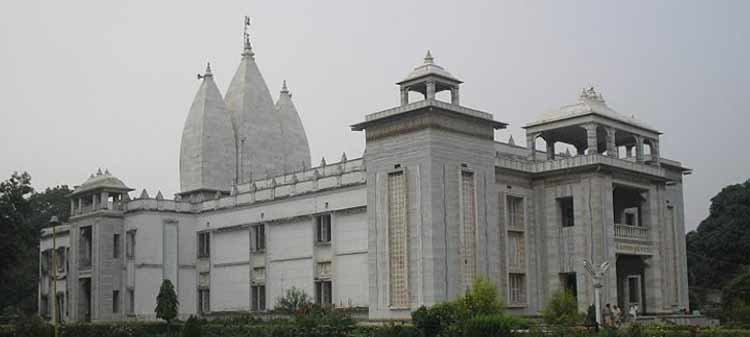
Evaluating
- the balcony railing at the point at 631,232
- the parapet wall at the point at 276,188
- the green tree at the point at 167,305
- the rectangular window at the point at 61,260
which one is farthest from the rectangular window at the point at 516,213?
the rectangular window at the point at 61,260

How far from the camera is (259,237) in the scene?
47719mm

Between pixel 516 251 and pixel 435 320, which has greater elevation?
pixel 516 251

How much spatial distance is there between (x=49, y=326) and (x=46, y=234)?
2004 centimetres

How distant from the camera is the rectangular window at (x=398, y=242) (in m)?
36.3

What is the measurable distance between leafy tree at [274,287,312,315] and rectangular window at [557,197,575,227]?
38.4 feet

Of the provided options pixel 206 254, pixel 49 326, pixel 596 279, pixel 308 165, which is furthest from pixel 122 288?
pixel 596 279

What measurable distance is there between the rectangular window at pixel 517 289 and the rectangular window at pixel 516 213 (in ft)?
6.85

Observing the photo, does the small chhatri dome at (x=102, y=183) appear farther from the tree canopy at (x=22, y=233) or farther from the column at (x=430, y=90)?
the column at (x=430, y=90)

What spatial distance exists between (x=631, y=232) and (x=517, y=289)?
5.75 m

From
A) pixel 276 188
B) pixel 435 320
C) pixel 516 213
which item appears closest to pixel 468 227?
pixel 516 213

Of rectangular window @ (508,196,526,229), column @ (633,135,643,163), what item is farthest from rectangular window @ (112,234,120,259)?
column @ (633,135,643,163)

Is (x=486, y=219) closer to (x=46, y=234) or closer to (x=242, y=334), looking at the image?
(x=242, y=334)

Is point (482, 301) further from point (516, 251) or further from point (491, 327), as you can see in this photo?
point (516, 251)

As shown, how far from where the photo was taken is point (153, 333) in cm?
4038
